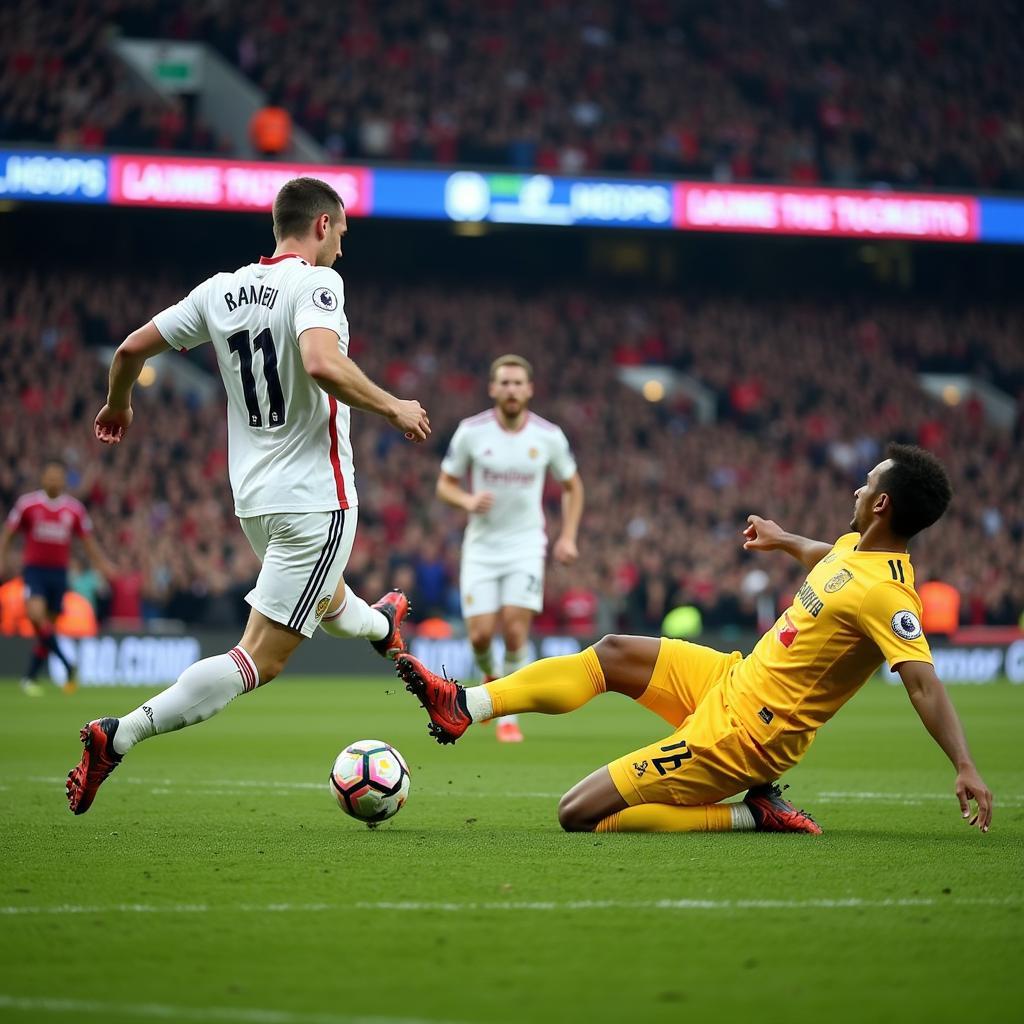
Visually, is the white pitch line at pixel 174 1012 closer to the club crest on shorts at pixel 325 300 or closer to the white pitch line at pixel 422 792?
the club crest on shorts at pixel 325 300

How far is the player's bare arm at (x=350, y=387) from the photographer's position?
5785mm

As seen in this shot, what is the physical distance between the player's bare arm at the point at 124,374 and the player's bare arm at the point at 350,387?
0.75 meters

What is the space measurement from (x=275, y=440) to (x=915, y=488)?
2.38 metres

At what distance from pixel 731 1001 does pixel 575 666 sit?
9.12ft

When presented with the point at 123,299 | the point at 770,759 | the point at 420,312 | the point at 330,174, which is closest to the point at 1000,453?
the point at 420,312

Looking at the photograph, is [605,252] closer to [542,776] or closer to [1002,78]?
[1002,78]

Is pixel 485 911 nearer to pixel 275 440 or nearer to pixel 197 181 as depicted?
pixel 275 440

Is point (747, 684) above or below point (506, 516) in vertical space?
below

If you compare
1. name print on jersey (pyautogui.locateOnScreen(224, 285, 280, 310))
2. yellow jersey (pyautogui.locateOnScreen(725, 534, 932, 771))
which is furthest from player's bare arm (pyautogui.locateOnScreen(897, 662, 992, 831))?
name print on jersey (pyautogui.locateOnScreen(224, 285, 280, 310))

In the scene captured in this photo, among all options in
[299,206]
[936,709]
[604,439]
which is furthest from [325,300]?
[604,439]

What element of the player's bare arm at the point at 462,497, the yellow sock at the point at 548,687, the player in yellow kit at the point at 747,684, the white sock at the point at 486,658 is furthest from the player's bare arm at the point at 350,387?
the white sock at the point at 486,658

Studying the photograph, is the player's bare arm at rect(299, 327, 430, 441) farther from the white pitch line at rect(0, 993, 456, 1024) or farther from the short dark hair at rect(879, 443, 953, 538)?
the white pitch line at rect(0, 993, 456, 1024)

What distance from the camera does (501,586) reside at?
11609 millimetres

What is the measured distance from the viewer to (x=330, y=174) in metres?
26.8
